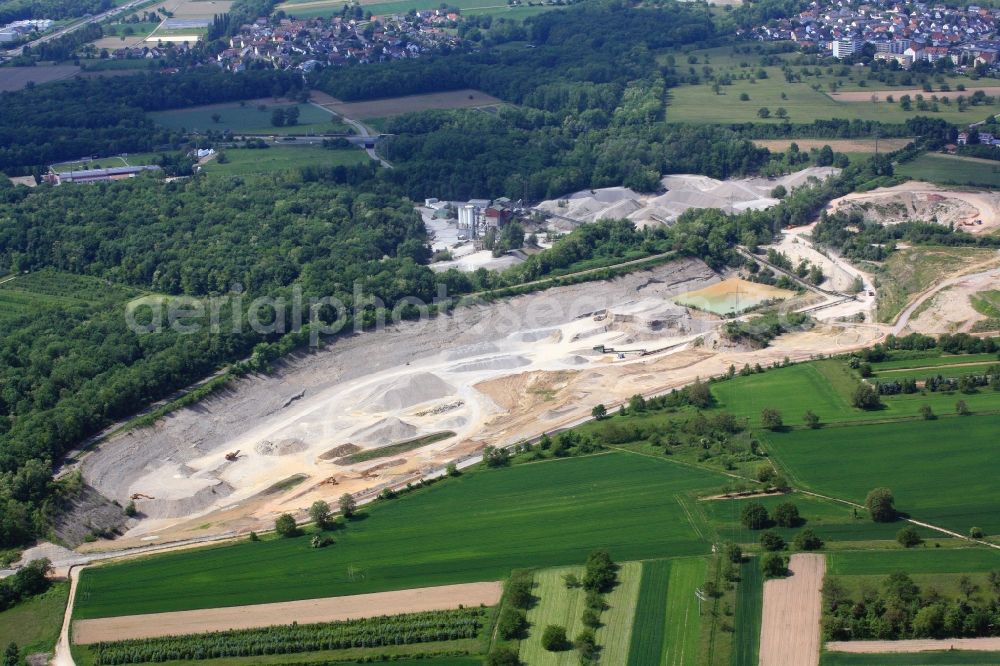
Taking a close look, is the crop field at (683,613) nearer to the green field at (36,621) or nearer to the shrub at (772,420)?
the shrub at (772,420)

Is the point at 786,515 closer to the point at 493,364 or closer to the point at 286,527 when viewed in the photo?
the point at 286,527

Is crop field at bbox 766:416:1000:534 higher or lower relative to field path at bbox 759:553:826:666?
lower

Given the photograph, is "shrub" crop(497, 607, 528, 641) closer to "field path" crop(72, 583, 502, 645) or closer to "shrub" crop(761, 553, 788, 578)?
"field path" crop(72, 583, 502, 645)

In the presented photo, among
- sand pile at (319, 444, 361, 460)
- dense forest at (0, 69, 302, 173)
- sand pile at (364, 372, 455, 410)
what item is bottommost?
sand pile at (319, 444, 361, 460)

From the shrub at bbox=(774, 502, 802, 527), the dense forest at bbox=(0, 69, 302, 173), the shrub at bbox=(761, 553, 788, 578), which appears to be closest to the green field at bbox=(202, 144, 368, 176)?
the dense forest at bbox=(0, 69, 302, 173)

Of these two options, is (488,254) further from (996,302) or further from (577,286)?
(996,302)

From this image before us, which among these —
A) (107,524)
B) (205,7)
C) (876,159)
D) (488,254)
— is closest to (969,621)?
(107,524)
